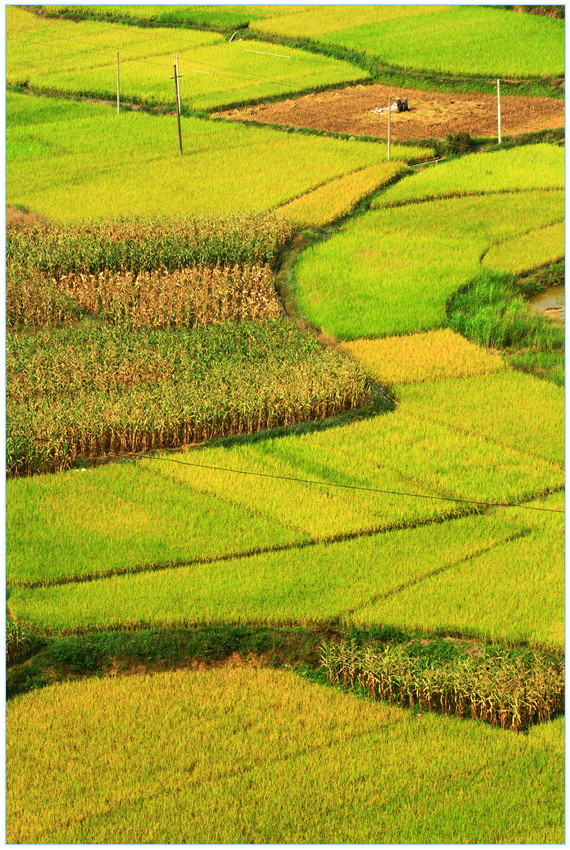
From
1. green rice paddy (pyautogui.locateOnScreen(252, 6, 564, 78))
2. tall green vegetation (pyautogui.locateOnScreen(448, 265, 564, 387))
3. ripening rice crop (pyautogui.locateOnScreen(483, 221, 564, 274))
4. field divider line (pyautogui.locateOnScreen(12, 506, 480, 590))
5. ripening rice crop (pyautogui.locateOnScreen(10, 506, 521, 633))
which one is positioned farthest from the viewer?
green rice paddy (pyautogui.locateOnScreen(252, 6, 564, 78))

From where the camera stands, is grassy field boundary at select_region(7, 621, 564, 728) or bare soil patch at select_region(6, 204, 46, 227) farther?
bare soil patch at select_region(6, 204, 46, 227)

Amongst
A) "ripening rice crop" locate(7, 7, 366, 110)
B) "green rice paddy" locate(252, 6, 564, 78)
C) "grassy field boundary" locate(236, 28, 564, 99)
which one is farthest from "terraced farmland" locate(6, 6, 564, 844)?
"green rice paddy" locate(252, 6, 564, 78)

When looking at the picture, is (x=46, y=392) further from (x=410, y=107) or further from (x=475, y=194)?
(x=410, y=107)

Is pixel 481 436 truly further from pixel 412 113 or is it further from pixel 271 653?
pixel 412 113

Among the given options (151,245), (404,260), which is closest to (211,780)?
(151,245)

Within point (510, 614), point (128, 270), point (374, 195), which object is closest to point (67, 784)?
point (510, 614)

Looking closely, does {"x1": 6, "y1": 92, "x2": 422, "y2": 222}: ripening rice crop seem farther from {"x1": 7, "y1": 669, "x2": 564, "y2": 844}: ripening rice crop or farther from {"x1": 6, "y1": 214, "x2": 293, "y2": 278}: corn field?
{"x1": 7, "y1": 669, "x2": 564, "y2": 844}: ripening rice crop

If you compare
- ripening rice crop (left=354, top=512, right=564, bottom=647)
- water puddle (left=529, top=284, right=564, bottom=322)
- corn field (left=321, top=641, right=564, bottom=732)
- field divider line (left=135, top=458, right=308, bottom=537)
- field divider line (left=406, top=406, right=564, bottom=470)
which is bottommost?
corn field (left=321, top=641, right=564, bottom=732)
